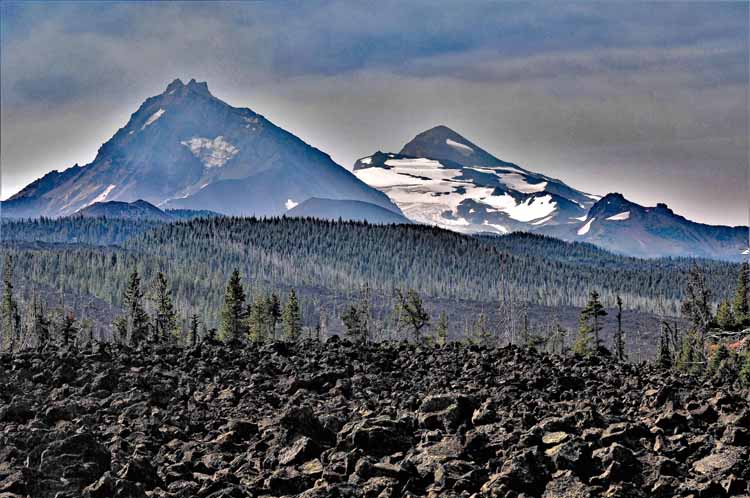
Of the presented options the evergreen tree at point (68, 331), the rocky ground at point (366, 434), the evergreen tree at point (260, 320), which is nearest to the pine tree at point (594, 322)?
the evergreen tree at point (260, 320)

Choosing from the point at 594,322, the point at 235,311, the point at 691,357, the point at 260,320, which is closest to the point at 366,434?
the point at 691,357

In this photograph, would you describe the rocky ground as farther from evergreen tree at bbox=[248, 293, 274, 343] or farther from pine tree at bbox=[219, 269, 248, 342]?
evergreen tree at bbox=[248, 293, 274, 343]

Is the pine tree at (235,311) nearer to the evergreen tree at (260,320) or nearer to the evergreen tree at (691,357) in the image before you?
the evergreen tree at (260,320)

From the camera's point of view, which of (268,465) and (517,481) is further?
(268,465)

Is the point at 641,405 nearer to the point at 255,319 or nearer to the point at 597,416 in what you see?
the point at 597,416

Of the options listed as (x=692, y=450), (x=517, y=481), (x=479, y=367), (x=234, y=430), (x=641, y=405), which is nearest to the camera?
(x=517, y=481)

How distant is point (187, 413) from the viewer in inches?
1281

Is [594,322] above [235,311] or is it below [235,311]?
below

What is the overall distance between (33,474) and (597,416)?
13844 mm

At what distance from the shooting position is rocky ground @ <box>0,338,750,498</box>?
2078 centimetres

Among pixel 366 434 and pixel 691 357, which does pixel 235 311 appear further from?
pixel 366 434

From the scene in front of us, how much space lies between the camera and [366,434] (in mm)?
24344

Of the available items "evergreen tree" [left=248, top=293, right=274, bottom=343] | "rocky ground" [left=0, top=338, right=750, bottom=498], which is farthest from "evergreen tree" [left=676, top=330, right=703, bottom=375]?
"evergreen tree" [left=248, top=293, right=274, bottom=343]

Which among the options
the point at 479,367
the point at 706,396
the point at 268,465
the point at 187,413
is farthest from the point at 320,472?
the point at 479,367
